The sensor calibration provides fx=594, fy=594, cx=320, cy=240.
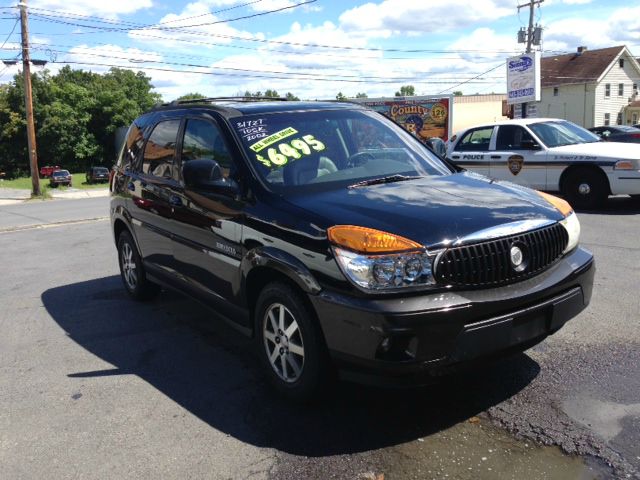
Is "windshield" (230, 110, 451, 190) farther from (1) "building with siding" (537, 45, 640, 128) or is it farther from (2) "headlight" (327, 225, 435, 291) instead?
(1) "building with siding" (537, 45, 640, 128)

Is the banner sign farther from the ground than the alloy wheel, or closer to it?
farther from the ground

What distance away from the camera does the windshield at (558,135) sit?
11.1 m

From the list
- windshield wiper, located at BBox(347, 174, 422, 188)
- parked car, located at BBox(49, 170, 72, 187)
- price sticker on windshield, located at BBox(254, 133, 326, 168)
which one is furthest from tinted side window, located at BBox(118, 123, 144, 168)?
Result: parked car, located at BBox(49, 170, 72, 187)

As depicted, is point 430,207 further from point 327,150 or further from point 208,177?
point 208,177

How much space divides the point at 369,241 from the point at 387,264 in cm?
16

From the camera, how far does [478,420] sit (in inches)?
134

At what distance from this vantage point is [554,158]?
1070 centimetres

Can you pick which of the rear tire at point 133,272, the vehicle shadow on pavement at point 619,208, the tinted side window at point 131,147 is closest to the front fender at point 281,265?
the rear tire at point 133,272

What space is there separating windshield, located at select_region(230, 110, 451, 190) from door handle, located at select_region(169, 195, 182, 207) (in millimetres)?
838

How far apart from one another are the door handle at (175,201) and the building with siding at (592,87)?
5589 centimetres

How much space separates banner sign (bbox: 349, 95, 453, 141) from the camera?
27781 mm

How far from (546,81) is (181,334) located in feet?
193

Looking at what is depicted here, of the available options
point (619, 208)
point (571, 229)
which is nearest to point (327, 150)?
point (571, 229)

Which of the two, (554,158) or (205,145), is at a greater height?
(205,145)
